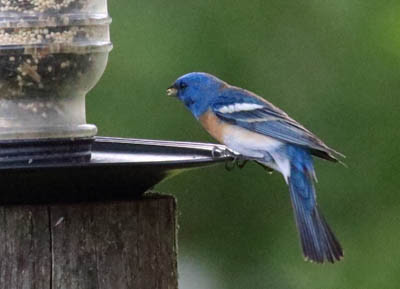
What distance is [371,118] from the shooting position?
810 cm

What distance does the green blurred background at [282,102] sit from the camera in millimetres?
8039

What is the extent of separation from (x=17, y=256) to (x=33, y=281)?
10 cm

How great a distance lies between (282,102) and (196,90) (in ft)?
5.84

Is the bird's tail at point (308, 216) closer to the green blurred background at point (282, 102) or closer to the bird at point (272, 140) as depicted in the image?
the bird at point (272, 140)

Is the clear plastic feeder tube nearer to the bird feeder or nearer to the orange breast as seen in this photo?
the bird feeder

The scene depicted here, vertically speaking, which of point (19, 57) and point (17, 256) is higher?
point (19, 57)

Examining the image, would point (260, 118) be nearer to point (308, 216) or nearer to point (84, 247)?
point (308, 216)

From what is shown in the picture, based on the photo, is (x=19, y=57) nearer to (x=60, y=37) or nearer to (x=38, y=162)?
(x=60, y=37)

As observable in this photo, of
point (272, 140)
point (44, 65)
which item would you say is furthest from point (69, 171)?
point (272, 140)

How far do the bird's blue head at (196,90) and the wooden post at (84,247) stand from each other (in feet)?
7.56

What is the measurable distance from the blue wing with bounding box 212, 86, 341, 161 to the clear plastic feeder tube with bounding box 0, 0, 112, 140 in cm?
121

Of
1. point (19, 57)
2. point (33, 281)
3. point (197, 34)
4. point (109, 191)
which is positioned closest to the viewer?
point (33, 281)

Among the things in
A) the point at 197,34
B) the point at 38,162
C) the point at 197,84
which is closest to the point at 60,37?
the point at 38,162

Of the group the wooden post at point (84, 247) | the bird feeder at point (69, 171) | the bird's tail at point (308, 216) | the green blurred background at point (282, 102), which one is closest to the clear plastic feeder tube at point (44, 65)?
the bird feeder at point (69, 171)
